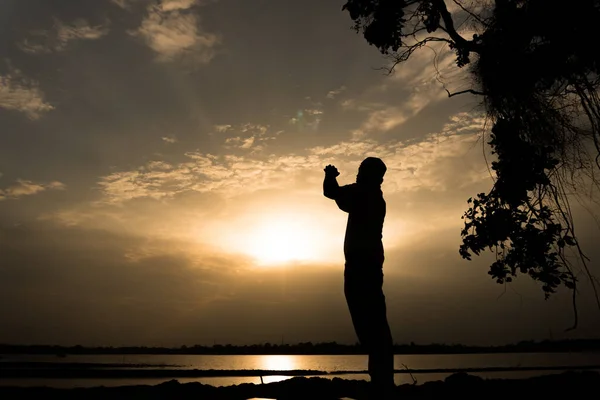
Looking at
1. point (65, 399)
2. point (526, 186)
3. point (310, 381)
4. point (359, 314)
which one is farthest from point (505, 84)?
point (65, 399)

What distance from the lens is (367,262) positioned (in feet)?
17.3

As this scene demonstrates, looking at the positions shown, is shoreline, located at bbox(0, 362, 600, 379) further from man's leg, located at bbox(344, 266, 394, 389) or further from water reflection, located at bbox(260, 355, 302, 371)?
water reflection, located at bbox(260, 355, 302, 371)

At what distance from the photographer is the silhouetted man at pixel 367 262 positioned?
5133mm

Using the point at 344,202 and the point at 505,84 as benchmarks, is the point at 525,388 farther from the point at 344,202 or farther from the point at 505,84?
the point at 505,84

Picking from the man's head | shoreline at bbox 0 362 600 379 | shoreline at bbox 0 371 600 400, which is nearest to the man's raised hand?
the man's head

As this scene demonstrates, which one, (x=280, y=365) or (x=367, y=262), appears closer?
(x=367, y=262)

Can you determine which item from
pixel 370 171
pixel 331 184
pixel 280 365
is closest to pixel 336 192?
pixel 331 184

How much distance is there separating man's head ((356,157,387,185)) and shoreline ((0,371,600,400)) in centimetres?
286

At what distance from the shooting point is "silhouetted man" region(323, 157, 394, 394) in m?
5.13

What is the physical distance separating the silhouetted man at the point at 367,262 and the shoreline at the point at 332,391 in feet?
4.51

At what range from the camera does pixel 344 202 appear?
5473mm

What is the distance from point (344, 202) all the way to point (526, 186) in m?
4.45

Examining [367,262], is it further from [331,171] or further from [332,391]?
[332,391]

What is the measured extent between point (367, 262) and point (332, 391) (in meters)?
3.98
